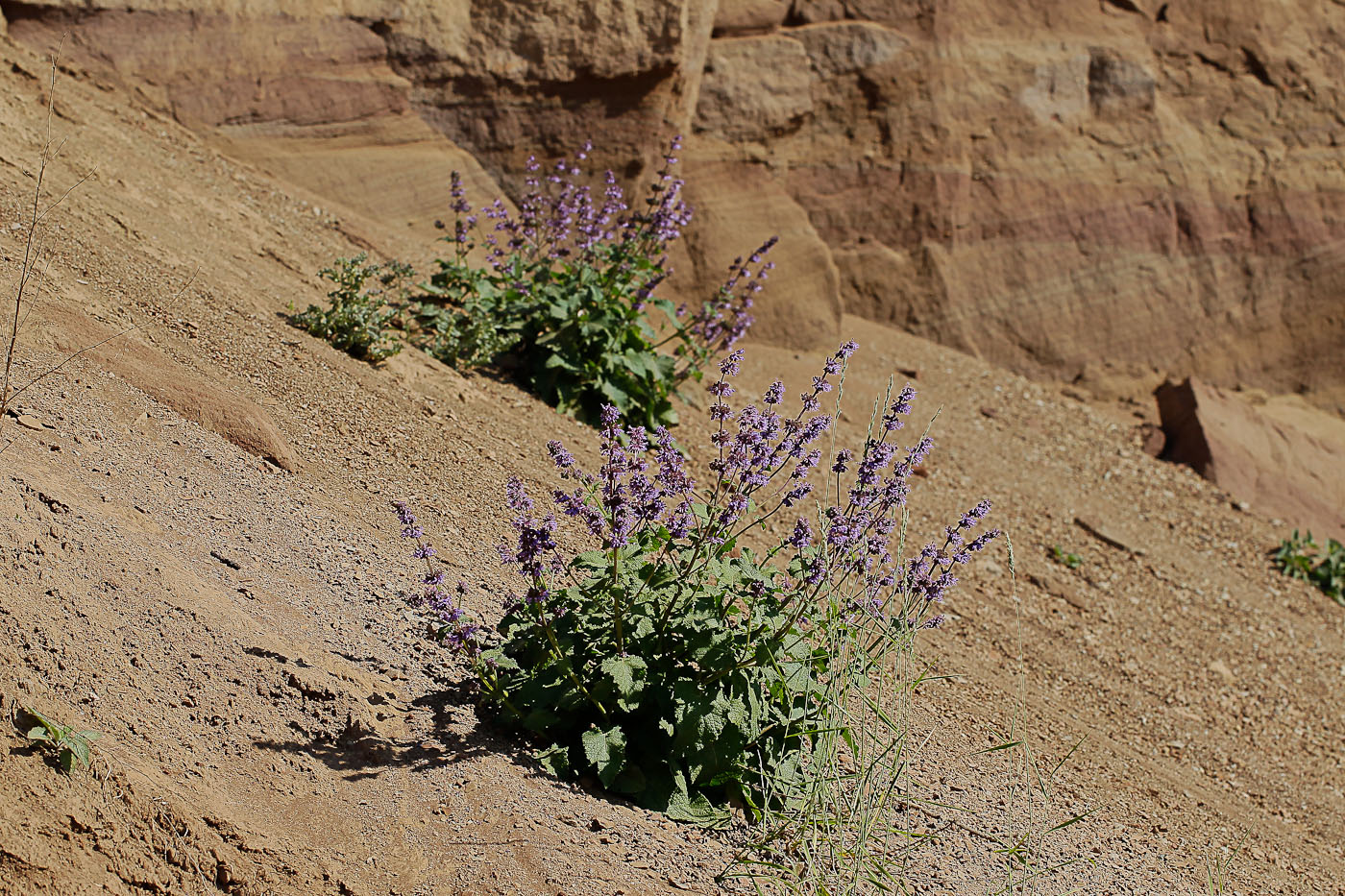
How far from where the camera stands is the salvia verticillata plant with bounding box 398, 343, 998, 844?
335 cm

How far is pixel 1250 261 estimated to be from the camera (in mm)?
10281

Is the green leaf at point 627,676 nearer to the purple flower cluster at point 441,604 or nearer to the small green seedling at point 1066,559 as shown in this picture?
the purple flower cluster at point 441,604

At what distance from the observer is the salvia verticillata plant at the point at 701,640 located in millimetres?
3346

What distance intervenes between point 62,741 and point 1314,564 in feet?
24.5

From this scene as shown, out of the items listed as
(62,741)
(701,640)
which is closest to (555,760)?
(701,640)

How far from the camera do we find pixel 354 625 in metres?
3.79

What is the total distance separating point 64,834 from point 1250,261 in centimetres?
994

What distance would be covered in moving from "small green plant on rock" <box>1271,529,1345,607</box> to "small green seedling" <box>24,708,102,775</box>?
23.3 ft

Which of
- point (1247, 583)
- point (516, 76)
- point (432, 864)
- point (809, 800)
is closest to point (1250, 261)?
point (1247, 583)

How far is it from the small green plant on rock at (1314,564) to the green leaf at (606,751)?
588 cm

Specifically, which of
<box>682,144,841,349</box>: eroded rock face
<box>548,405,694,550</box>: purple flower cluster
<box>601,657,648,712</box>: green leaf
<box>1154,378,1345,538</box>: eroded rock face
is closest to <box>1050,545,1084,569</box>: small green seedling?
<box>1154,378,1345,538</box>: eroded rock face

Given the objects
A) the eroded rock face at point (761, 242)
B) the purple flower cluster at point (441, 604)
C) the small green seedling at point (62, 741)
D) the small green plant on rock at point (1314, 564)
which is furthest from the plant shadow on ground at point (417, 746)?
the small green plant on rock at point (1314, 564)

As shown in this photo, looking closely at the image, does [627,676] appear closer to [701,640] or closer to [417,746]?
[701,640]

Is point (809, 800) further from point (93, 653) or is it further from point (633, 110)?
point (633, 110)
